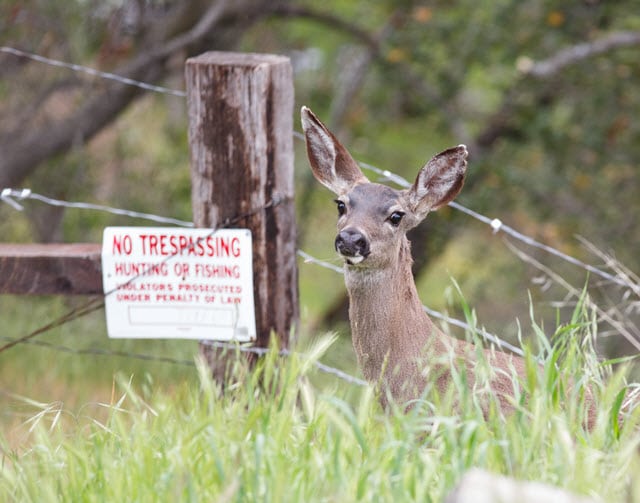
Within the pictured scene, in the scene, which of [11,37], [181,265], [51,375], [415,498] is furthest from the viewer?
[11,37]

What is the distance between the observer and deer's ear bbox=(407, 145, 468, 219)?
11.9 ft

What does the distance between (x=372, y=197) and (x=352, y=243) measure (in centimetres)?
31

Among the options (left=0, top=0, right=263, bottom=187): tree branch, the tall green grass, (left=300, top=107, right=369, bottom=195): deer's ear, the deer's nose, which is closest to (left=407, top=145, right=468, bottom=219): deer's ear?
(left=300, top=107, right=369, bottom=195): deer's ear

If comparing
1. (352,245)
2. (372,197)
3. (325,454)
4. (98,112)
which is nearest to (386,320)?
(352,245)

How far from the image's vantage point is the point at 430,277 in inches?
461

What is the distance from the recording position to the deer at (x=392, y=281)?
11.1 feet

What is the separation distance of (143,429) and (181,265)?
102cm

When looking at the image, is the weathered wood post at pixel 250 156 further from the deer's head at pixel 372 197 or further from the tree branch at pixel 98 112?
the tree branch at pixel 98 112

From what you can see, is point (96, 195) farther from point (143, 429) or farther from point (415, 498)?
point (415, 498)

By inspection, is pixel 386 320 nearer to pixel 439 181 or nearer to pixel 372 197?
pixel 372 197

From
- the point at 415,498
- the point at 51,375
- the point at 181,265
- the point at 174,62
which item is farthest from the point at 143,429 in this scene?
the point at 174,62

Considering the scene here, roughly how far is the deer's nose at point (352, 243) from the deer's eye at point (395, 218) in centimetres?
20

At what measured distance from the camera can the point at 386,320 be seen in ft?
11.5

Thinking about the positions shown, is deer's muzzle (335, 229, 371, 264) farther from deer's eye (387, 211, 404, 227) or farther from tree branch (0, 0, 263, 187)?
tree branch (0, 0, 263, 187)
